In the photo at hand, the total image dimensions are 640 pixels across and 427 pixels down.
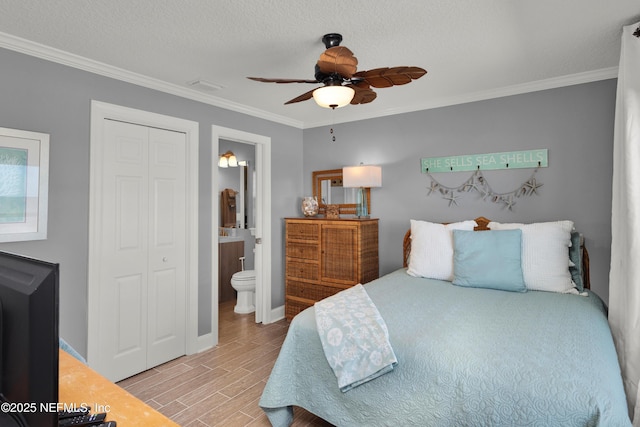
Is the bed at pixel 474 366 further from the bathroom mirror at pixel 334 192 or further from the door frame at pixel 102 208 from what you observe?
the bathroom mirror at pixel 334 192

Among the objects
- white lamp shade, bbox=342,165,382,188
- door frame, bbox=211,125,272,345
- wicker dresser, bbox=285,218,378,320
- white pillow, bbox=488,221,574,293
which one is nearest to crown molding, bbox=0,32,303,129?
door frame, bbox=211,125,272,345

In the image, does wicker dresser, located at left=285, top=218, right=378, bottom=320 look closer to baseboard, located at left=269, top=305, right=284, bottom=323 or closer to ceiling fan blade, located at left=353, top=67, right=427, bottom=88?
baseboard, located at left=269, top=305, right=284, bottom=323

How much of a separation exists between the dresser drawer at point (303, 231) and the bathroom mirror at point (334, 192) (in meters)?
0.47

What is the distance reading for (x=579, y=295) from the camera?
2584 millimetres

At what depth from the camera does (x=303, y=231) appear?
4.19 metres

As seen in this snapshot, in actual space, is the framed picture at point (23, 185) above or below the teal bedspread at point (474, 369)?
above

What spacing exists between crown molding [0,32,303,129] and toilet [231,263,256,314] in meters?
2.02

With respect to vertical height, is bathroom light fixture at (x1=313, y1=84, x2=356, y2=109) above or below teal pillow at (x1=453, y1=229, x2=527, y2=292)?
above

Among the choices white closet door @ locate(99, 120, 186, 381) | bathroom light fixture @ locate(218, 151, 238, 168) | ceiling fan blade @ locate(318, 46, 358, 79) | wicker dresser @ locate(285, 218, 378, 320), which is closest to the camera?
ceiling fan blade @ locate(318, 46, 358, 79)

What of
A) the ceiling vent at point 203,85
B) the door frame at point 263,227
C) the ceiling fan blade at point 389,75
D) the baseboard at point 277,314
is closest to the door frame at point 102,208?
the ceiling vent at point 203,85

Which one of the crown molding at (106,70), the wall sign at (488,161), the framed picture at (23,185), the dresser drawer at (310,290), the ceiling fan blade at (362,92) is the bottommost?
the dresser drawer at (310,290)

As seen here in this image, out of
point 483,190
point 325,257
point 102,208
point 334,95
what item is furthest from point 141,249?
point 483,190

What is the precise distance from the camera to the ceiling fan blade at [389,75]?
2021 mm

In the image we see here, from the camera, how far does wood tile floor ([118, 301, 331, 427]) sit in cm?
242
